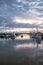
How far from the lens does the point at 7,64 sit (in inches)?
450

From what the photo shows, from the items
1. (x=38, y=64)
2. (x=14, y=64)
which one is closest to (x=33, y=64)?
(x=38, y=64)

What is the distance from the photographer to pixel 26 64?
11.6 meters

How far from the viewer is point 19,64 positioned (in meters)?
11.6

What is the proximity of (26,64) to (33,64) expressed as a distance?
43cm

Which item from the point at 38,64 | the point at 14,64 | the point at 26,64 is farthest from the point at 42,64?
the point at 14,64

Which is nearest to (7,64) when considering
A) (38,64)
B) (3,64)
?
(3,64)

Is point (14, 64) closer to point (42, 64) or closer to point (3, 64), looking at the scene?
point (3, 64)

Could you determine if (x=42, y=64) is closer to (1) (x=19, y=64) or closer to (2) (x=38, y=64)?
(2) (x=38, y=64)

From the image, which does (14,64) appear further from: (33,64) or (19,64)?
(33,64)

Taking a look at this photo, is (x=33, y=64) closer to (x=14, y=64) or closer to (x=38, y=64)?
(x=38, y=64)

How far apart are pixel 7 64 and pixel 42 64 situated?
2.18 m

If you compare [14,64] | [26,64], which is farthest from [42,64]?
[14,64]

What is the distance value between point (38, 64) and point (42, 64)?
0.26m

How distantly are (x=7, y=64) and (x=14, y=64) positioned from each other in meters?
0.43
